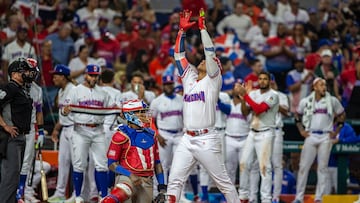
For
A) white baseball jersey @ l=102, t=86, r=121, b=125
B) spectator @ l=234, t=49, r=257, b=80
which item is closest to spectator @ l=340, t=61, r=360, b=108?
spectator @ l=234, t=49, r=257, b=80

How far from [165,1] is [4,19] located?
4.80 m

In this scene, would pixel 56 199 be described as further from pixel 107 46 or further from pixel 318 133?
pixel 107 46

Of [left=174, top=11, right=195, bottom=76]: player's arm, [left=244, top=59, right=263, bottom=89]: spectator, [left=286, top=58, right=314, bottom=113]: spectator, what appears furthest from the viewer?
[left=286, top=58, right=314, bottom=113]: spectator

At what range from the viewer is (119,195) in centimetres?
1085

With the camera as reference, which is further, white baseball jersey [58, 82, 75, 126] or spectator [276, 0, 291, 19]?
spectator [276, 0, 291, 19]

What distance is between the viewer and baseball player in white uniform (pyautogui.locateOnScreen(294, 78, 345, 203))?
1619cm

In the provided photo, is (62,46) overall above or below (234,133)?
above

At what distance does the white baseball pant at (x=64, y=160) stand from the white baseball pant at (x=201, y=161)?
10.8 ft

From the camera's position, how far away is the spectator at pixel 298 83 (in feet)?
63.7

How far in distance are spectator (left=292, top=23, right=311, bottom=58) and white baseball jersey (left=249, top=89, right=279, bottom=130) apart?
18.7 feet

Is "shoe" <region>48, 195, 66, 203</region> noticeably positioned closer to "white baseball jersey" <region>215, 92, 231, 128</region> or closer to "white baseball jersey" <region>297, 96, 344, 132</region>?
"white baseball jersey" <region>215, 92, 231, 128</region>

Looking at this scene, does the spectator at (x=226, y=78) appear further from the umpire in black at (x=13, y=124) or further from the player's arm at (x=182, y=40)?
the umpire in black at (x=13, y=124)

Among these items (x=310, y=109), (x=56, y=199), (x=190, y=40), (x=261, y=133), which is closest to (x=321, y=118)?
(x=310, y=109)

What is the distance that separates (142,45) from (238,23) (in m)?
2.43
